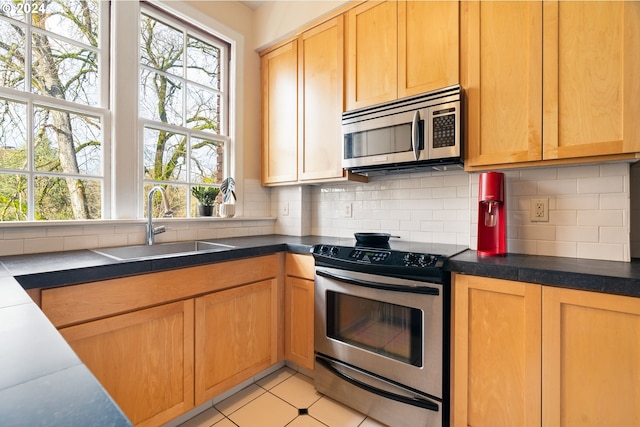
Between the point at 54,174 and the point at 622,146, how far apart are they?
9.36 feet

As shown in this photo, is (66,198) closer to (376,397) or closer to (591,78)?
(376,397)

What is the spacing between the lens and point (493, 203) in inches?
67.1

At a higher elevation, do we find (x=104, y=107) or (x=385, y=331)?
(x=104, y=107)

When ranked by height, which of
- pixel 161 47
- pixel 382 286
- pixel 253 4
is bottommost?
pixel 382 286

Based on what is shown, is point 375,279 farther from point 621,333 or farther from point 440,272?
point 621,333

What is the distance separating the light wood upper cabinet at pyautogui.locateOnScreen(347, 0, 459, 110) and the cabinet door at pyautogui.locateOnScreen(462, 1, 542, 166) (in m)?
0.10

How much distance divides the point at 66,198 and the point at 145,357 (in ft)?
3.58

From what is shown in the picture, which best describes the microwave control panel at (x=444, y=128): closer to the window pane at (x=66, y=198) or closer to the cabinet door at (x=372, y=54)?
the cabinet door at (x=372, y=54)

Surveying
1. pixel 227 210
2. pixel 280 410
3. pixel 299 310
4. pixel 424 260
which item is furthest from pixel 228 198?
pixel 424 260

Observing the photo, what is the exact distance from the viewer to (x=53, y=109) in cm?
180

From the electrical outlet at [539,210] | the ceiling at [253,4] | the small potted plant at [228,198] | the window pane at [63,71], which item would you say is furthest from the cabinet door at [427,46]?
the window pane at [63,71]

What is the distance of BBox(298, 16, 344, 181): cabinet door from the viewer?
222 cm

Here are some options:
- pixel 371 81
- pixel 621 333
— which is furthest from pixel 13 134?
pixel 621 333

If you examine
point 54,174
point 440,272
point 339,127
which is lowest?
point 440,272
